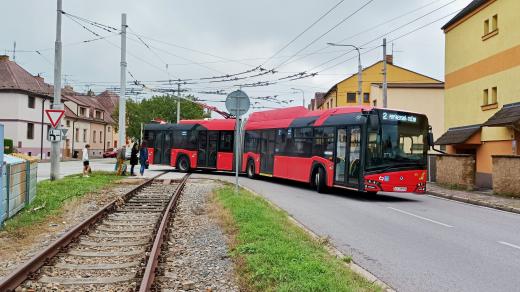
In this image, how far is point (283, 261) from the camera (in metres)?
6.36

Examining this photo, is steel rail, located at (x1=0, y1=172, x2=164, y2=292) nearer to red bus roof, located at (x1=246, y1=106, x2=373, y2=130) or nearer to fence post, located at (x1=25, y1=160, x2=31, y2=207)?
fence post, located at (x1=25, y1=160, x2=31, y2=207)

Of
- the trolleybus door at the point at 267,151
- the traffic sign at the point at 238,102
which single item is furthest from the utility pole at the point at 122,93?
the traffic sign at the point at 238,102

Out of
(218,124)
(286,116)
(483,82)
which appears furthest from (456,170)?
(218,124)

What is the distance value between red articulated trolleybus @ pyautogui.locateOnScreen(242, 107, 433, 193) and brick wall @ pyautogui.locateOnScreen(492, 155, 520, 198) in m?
3.79

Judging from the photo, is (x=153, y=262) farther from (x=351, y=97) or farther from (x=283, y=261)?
(x=351, y=97)

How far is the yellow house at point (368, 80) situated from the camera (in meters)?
55.8

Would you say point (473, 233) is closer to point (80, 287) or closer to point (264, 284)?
point (264, 284)

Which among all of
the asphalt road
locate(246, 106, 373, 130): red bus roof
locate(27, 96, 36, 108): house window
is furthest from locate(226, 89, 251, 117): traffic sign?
locate(27, 96, 36, 108): house window

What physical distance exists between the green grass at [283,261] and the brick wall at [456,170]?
14.1 metres

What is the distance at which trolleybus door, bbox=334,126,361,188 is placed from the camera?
16489 millimetres

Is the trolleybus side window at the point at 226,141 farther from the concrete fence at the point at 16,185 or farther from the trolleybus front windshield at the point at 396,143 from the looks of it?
the concrete fence at the point at 16,185

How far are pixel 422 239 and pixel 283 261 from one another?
420 centimetres

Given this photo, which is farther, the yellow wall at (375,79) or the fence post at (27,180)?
the yellow wall at (375,79)

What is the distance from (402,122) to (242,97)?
5.29 m
